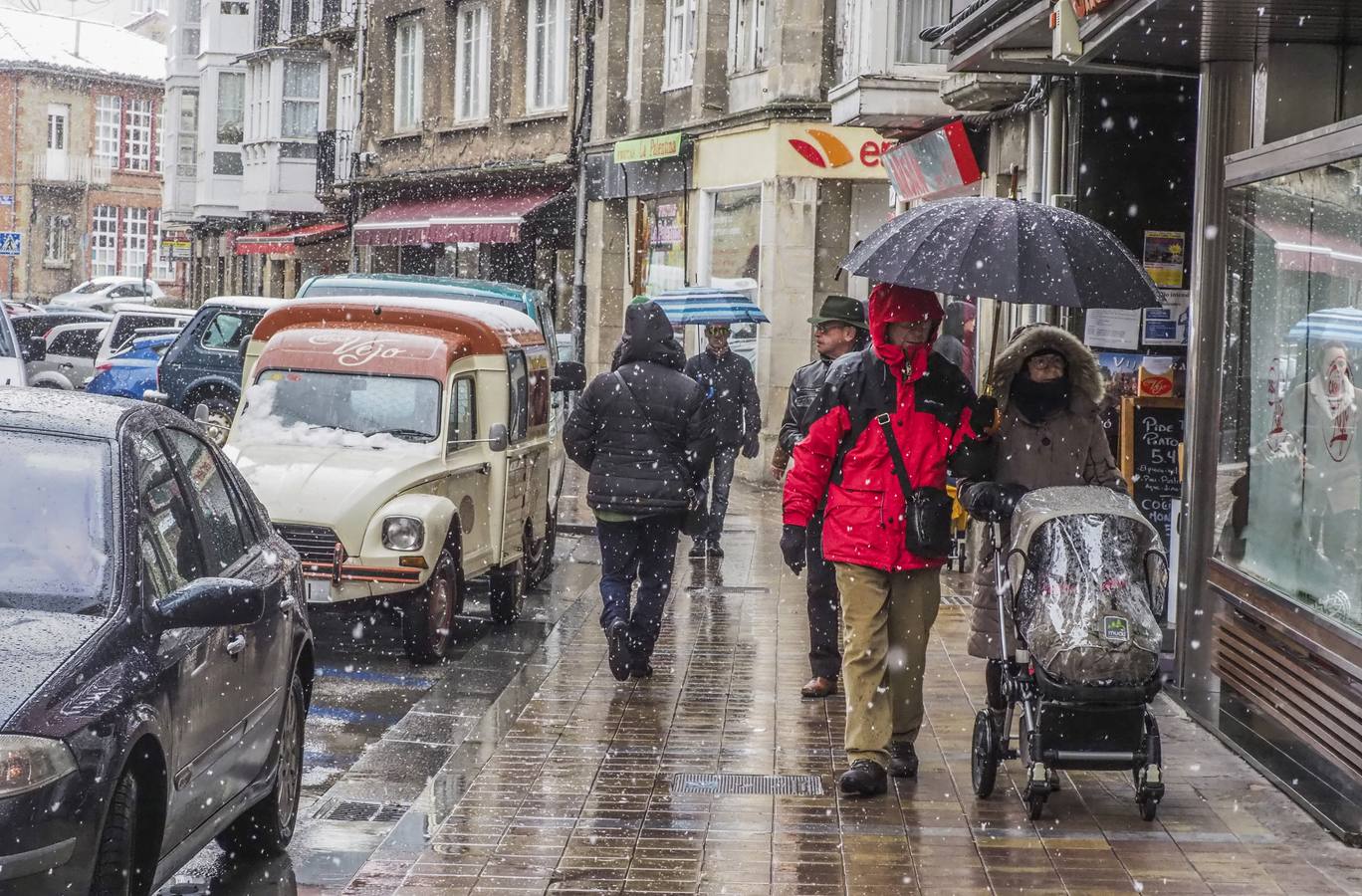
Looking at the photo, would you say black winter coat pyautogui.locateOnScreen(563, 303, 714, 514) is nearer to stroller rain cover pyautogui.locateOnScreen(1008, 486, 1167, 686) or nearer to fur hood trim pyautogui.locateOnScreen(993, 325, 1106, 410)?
fur hood trim pyautogui.locateOnScreen(993, 325, 1106, 410)

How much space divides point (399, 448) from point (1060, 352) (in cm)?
Answer: 508

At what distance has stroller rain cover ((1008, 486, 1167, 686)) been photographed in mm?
7023

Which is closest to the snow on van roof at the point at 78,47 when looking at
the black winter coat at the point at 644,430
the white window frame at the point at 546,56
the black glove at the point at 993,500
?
the white window frame at the point at 546,56

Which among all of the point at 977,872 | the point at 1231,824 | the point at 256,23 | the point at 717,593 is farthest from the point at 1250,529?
the point at 256,23

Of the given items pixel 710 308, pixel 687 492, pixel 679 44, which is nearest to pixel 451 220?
pixel 679 44

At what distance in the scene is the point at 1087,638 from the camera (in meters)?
7.02

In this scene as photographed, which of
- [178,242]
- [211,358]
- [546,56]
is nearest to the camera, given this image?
[211,358]

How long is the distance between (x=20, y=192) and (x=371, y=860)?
76.4m

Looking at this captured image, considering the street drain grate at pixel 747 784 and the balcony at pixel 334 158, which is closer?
the street drain grate at pixel 747 784

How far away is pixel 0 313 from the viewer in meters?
17.2

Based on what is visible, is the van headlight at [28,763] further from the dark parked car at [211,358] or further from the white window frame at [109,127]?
the white window frame at [109,127]

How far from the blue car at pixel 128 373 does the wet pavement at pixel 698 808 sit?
17488 mm

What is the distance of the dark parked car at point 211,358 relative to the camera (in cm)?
2427

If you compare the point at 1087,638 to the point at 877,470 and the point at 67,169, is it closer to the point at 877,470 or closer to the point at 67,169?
the point at 877,470
